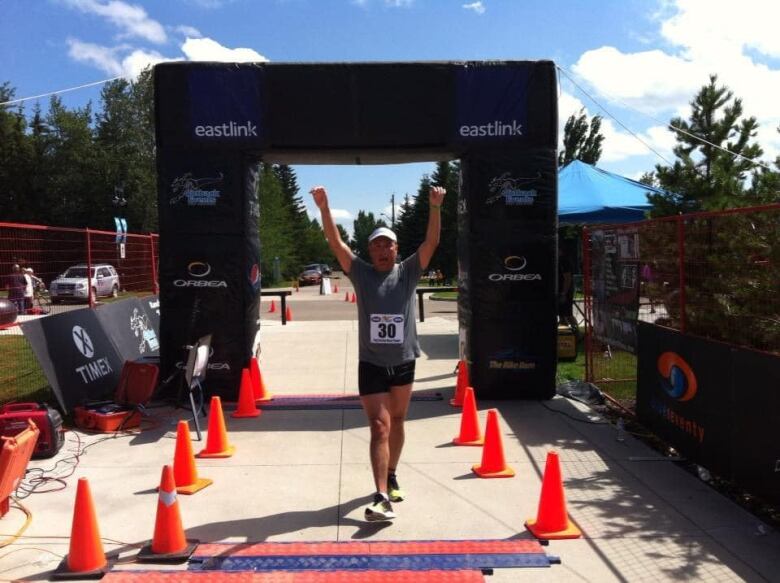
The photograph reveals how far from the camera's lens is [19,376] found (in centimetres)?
933

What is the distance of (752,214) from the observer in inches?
190

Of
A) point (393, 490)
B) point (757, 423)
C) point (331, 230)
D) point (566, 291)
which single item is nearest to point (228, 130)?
point (331, 230)

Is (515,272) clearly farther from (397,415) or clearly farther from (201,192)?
(201,192)

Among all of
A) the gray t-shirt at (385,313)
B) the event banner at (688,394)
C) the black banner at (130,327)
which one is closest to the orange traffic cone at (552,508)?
the gray t-shirt at (385,313)

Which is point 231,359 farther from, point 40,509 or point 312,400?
point 40,509

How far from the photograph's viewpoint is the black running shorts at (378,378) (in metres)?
4.41

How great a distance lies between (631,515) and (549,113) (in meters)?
5.12

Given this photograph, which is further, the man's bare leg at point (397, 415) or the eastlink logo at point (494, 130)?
the eastlink logo at point (494, 130)

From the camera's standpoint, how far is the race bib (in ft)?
14.4

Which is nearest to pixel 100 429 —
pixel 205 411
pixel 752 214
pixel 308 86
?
pixel 205 411

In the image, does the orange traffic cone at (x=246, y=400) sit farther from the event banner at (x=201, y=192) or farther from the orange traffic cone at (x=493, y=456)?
the orange traffic cone at (x=493, y=456)

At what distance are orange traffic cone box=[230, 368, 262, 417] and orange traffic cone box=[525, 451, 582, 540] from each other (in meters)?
4.10

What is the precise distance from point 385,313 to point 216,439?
252 centimetres

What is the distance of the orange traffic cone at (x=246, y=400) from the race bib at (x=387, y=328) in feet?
10.9
